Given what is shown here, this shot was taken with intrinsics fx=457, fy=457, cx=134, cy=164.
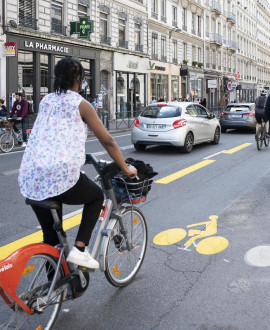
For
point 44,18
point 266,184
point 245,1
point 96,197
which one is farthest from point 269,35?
point 96,197

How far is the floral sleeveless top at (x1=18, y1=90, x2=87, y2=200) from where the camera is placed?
9.41ft

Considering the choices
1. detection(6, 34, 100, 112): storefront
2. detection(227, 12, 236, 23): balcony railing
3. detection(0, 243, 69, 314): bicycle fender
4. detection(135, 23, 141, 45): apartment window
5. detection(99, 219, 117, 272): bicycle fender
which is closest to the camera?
detection(0, 243, 69, 314): bicycle fender

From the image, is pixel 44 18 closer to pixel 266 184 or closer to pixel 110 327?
pixel 266 184

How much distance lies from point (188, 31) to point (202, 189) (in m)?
39.7

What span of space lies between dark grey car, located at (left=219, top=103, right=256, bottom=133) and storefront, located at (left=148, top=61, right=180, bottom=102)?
16.0 metres

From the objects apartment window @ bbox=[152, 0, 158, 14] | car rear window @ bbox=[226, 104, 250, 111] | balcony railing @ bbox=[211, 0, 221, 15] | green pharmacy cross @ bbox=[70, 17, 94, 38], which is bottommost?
car rear window @ bbox=[226, 104, 250, 111]

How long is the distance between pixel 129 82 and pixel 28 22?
1176 cm

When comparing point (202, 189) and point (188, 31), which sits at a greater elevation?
point (188, 31)

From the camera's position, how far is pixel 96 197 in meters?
3.13

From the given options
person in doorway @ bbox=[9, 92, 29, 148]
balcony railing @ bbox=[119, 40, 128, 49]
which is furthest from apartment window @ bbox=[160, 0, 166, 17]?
person in doorway @ bbox=[9, 92, 29, 148]

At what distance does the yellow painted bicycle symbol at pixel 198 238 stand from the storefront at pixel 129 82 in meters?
26.0

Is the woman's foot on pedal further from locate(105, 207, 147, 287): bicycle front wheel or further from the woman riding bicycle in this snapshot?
locate(105, 207, 147, 287): bicycle front wheel

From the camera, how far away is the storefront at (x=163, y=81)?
37406 mm

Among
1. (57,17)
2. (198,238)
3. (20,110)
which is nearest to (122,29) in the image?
(57,17)
